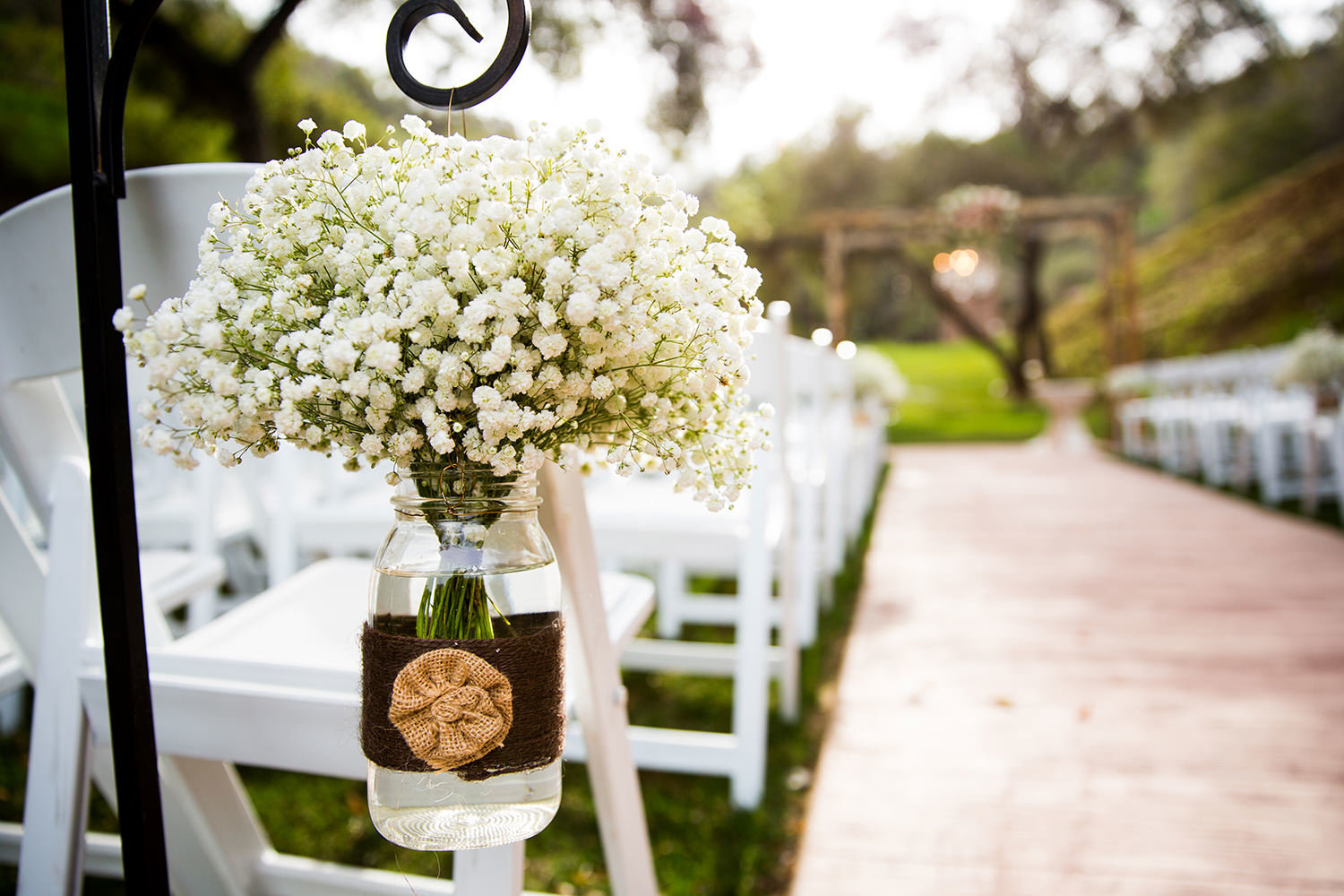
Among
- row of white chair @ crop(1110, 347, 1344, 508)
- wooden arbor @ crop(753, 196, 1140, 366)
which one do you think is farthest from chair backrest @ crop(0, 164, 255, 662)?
wooden arbor @ crop(753, 196, 1140, 366)

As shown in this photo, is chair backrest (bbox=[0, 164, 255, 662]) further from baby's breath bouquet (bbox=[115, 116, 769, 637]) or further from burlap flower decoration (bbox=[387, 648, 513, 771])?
burlap flower decoration (bbox=[387, 648, 513, 771])

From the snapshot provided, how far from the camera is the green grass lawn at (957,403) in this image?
1288 cm

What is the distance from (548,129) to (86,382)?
1.55 ft

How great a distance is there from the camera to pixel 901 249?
13984mm

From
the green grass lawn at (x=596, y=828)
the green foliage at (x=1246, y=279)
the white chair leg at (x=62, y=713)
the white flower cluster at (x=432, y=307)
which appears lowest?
the green grass lawn at (x=596, y=828)

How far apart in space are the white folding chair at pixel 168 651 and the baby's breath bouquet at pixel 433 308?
0.79 feet

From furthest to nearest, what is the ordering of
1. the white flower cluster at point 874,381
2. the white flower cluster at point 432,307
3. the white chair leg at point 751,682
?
the white flower cluster at point 874,381, the white chair leg at point 751,682, the white flower cluster at point 432,307

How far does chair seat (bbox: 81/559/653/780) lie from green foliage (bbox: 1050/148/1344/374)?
44.6ft

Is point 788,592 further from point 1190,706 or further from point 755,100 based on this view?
point 755,100

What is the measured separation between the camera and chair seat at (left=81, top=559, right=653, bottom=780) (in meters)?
1.05

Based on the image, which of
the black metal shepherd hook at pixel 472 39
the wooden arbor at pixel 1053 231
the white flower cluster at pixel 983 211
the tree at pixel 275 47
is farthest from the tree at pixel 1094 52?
the black metal shepherd hook at pixel 472 39

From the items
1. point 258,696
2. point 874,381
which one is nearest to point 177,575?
point 258,696

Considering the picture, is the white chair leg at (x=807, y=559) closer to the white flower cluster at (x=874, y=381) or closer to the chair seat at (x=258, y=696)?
the chair seat at (x=258, y=696)

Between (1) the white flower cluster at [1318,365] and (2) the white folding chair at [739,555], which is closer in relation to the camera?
(2) the white folding chair at [739,555]
